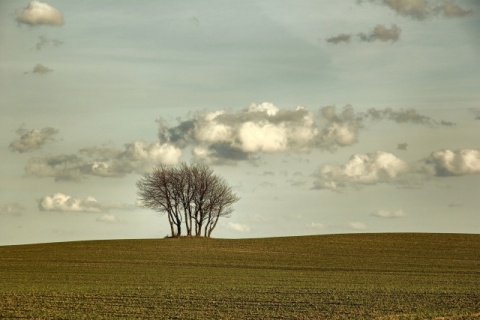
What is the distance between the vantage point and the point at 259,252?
67.9m

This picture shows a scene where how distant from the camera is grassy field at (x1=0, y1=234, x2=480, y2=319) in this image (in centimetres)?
2908

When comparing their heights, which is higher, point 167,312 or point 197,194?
point 197,194

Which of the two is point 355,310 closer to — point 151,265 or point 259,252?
point 151,265

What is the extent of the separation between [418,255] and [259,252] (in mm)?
14071

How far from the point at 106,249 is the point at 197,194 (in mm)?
16846

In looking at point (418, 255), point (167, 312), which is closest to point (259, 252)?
point (418, 255)

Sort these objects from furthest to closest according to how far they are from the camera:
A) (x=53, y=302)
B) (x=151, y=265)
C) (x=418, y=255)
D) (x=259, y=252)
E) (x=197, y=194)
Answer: (x=197, y=194), (x=259, y=252), (x=418, y=255), (x=151, y=265), (x=53, y=302)

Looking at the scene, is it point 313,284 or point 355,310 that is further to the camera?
point 313,284

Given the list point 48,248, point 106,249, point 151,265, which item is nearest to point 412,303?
point 151,265

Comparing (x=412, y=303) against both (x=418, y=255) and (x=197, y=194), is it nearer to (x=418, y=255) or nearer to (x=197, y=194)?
(x=418, y=255)

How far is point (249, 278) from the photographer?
145 ft

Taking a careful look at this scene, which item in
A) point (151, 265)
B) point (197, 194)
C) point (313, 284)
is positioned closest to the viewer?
point (313, 284)

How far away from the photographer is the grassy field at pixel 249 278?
95.4 feet

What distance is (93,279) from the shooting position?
44.8 metres
